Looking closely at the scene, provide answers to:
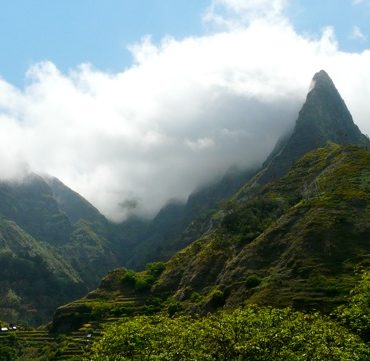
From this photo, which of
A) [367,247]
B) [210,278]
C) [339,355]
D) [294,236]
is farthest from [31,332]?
[339,355]

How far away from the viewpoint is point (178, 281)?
199750mm

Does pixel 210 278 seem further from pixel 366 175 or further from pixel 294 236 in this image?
pixel 366 175

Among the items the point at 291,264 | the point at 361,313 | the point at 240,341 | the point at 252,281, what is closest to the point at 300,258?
Result: the point at 291,264

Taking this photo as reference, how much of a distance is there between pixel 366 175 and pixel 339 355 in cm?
14887

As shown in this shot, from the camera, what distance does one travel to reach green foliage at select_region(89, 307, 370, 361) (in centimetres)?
5884

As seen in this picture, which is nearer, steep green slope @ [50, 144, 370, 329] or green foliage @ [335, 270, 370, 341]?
green foliage @ [335, 270, 370, 341]

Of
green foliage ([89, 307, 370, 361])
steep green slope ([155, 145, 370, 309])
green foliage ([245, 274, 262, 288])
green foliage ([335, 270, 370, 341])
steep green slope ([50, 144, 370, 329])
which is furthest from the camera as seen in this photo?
green foliage ([245, 274, 262, 288])

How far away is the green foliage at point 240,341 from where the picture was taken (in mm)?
58844

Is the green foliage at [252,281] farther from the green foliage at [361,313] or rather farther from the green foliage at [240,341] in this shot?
the green foliage at [361,313]

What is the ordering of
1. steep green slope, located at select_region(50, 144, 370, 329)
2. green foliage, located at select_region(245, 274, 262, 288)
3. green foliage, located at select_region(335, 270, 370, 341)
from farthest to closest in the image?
green foliage, located at select_region(245, 274, 262, 288) < steep green slope, located at select_region(50, 144, 370, 329) < green foliage, located at select_region(335, 270, 370, 341)

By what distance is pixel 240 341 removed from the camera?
213ft

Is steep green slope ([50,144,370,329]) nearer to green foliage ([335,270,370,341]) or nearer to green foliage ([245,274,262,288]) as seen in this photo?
green foliage ([245,274,262,288])

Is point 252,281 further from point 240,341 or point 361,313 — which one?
point 240,341

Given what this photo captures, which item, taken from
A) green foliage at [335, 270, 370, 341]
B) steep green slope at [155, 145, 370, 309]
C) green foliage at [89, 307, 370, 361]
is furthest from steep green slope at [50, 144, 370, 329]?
green foliage at [89, 307, 370, 361]
